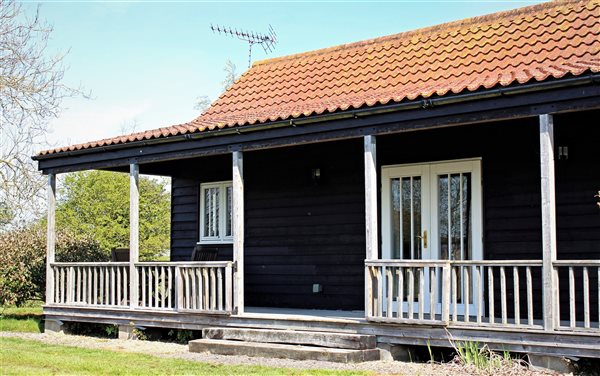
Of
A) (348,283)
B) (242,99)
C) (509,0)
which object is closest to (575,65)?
(348,283)

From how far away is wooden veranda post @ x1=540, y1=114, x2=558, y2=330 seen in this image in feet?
28.5

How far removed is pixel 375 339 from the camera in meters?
10.2

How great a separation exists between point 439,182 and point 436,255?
1.05 m

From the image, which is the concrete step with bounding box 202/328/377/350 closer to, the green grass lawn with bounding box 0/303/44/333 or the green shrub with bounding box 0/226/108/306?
the green grass lawn with bounding box 0/303/44/333

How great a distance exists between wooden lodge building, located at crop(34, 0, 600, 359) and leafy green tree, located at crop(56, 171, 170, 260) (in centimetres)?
1563

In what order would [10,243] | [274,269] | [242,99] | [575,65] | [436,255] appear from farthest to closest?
[10,243] < [242,99] < [274,269] < [436,255] < [575,65]

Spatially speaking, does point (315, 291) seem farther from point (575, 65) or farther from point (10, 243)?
point (10, 243)

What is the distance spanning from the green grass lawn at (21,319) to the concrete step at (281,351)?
5.25 m

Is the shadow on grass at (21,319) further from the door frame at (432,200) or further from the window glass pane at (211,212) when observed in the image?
the door frame at (432,200)

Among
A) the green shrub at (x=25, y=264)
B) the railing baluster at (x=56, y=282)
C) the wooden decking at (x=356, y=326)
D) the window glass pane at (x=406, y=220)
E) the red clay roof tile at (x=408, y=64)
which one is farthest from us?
the green shrub at (x=25, y=264)

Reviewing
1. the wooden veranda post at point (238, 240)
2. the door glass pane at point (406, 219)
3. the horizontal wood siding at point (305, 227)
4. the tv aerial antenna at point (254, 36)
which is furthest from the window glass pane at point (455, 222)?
the tv aerial antenna at point (254, 36)

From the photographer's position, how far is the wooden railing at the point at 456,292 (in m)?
9.20

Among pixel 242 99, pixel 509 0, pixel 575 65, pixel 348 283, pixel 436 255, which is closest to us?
pixel 575 65

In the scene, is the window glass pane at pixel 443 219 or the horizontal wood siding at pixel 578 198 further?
the window glass pane at pixel 443 219
